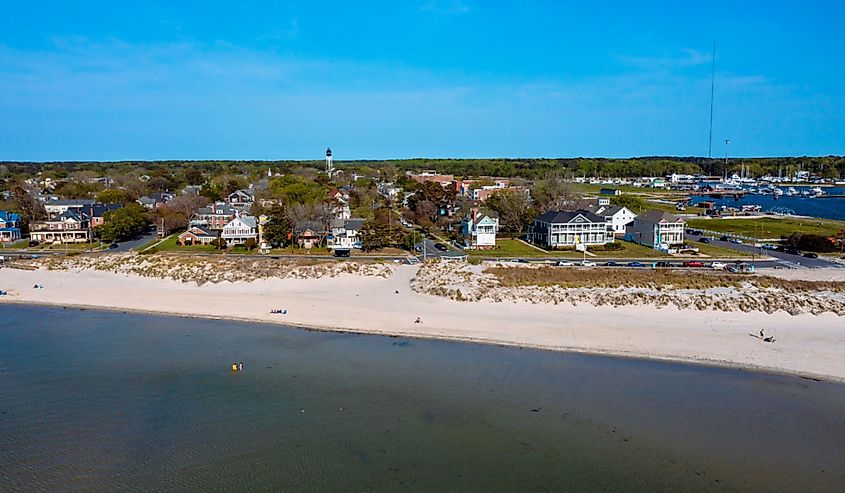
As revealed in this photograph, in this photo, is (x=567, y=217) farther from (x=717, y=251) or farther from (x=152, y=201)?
(x=152, y=201)

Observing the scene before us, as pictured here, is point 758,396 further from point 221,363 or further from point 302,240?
point 302,240

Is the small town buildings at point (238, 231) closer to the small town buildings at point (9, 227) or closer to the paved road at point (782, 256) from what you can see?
the small town buildings at point (9, 227)

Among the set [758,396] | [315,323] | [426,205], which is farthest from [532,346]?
[426,205]

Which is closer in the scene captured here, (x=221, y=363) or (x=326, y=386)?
(x=326, y=386)

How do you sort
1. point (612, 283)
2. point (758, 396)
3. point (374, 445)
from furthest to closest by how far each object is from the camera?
point (612, 283)
point (758, 396)
point (374, 445)

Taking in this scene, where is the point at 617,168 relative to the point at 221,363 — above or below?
above

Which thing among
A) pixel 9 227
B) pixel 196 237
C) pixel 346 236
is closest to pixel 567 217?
pixel 346 236

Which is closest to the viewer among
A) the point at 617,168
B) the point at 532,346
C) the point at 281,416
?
the point at 281,416
